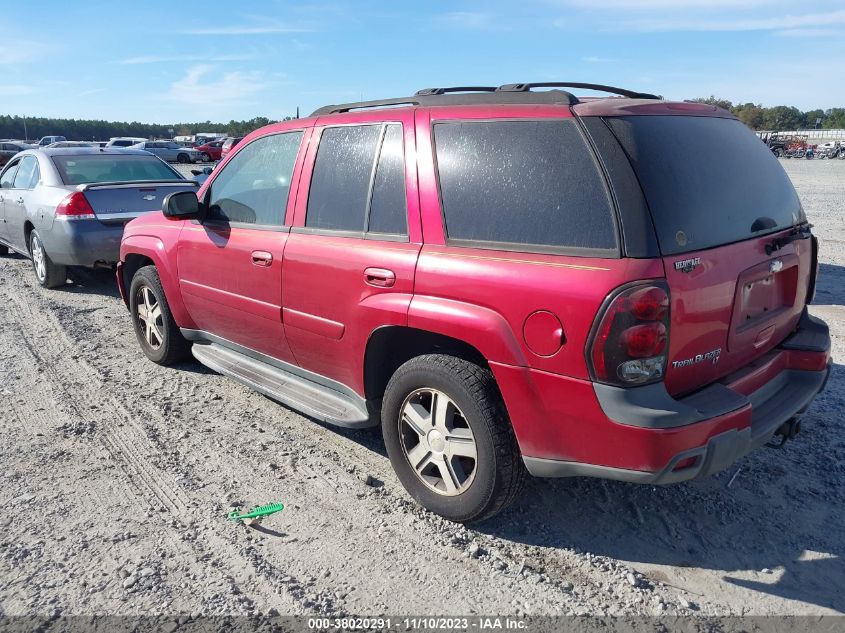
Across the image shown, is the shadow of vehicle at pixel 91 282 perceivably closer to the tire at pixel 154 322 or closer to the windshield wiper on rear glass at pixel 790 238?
the tire at pixel 154 322

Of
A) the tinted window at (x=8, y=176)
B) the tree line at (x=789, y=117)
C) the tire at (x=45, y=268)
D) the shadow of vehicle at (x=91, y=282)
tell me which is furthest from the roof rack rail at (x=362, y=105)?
the tree line at (x=789, y=117)

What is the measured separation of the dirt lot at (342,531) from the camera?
109 inches

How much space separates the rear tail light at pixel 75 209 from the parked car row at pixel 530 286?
164 inches

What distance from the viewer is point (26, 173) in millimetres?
8789

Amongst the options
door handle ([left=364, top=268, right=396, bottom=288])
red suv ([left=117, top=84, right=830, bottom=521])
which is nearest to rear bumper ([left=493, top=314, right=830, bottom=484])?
red suv ([left=117, top=84, right=830, bottom=521])

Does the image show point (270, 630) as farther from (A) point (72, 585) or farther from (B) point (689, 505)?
(B) point (689, 505)

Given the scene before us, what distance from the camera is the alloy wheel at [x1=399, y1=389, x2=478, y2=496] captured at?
3.17 meters

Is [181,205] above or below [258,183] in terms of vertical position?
below

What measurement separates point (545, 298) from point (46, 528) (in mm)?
2606

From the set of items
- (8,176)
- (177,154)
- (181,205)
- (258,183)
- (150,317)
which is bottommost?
(150,317)

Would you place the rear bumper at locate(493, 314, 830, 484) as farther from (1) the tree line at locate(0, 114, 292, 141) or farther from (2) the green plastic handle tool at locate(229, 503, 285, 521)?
(1) the tree line at locate(0, 114, 292, 141)

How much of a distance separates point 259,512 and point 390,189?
176 cm

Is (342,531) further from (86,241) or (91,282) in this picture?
(91,282)

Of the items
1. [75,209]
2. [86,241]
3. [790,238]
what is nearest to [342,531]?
[790,238]
